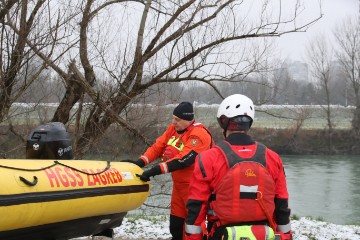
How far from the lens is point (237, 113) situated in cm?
287

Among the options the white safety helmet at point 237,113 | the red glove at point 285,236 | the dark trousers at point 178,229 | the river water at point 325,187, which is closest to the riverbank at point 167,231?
the dark trousers at point 178,229

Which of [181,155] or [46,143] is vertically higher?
[46,143]

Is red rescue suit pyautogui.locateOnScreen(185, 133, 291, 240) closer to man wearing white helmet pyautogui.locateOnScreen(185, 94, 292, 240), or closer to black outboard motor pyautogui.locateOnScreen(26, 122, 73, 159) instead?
man wearing white helmet pyautogui.locateOnScreen(185, 94, 292, 240)

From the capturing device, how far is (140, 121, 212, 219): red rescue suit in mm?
4145

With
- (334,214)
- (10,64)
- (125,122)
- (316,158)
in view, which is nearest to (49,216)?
(10,64)

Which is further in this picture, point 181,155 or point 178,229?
point 178,229

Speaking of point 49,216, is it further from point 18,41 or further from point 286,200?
point 18,41

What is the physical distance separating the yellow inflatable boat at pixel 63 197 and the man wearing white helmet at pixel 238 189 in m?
0.91

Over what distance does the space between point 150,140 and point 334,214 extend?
8648mm

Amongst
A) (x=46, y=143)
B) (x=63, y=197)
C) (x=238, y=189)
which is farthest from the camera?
(x=46, y=143)

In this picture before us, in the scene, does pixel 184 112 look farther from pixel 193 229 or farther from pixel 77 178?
pixel 193 229

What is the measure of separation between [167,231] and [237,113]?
14.4ft

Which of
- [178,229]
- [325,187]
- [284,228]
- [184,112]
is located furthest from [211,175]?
[325,187]

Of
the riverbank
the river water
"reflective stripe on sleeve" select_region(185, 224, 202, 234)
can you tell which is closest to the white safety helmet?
"reflective stripe on sleeve" select_region(185, 224, 202, 234)
